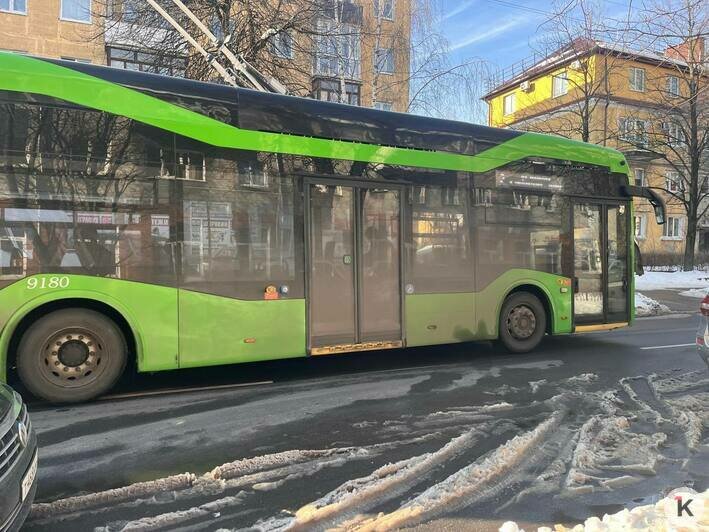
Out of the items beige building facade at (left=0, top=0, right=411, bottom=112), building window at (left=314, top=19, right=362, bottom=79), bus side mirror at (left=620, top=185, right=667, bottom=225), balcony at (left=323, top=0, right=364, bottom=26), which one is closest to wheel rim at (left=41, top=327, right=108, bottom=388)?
bus side mirror at (left=620, top=185, right=667, bottom=225)

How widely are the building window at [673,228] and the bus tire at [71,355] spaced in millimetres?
43072

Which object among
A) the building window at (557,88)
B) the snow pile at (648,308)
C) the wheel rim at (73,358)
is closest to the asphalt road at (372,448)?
the wheel rim at (73,358)

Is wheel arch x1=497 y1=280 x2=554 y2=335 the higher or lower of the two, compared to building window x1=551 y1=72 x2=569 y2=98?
lower

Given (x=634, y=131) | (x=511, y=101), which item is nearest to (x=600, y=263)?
(x=634, y=131)

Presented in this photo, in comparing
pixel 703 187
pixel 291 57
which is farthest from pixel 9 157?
pixel 703 187

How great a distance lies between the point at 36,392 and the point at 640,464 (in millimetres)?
5647

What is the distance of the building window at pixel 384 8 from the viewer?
649 inches

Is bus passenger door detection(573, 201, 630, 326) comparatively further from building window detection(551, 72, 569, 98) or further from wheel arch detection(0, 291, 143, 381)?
building window detection(551, 72, 569, 98)

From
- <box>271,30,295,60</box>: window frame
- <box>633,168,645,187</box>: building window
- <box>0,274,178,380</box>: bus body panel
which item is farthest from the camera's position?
<box>633,168,645,187</box>: building window

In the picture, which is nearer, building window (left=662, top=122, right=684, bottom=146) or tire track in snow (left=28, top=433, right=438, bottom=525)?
tire track in snow (left=28, top=433, right=438, bottom=525)

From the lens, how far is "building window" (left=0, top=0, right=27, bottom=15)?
22055 mm

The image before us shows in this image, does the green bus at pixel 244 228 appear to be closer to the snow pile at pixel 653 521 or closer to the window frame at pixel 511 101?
the snow pile at pixel 653 521

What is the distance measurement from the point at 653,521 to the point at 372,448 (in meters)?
2.13

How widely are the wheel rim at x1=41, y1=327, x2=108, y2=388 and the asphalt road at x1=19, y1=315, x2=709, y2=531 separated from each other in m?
0.31
